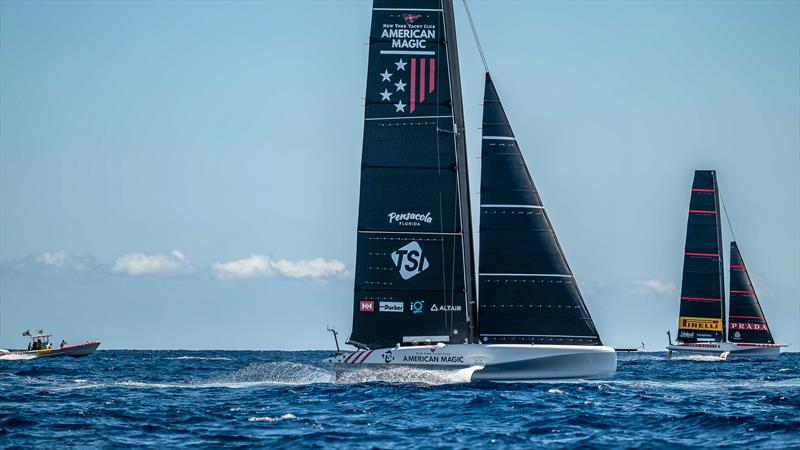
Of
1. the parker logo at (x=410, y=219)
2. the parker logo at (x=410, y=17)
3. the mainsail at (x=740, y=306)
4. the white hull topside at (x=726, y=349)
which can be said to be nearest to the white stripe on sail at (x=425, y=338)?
the parker logo at (x=410, y=219)

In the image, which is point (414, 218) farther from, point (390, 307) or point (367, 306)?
point (367, 306)

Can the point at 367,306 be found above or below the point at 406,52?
below

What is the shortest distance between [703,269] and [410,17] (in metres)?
45.6

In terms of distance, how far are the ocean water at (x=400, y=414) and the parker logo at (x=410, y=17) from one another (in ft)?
Result: 36.5

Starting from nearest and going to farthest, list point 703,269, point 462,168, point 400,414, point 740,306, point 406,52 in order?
1. point 400,414
2. point 462,168
3. point 406,52
4. point 703,269
5. point 740,306

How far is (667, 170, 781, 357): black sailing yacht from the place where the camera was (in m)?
73.4

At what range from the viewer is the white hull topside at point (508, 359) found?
32188 millimetres

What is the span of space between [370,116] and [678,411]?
1368 centimetres

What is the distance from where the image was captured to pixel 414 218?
3412 centimetres

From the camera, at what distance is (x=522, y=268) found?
33.0 metres

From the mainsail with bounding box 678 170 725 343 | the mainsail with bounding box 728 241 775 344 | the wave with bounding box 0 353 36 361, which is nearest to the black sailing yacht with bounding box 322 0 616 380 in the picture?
the mainsail with bounding box 678 170 725 343

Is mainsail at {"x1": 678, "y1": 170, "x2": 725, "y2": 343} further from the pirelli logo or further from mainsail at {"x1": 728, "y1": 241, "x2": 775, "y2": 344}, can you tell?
mainsail at {"x1": 728, "y1": 241, "x2": 775, "y2": 344}

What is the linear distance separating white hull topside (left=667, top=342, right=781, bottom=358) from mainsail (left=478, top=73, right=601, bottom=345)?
4560 centimetres

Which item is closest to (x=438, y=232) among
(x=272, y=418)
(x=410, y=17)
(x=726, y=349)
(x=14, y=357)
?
(x=410, y=17)
